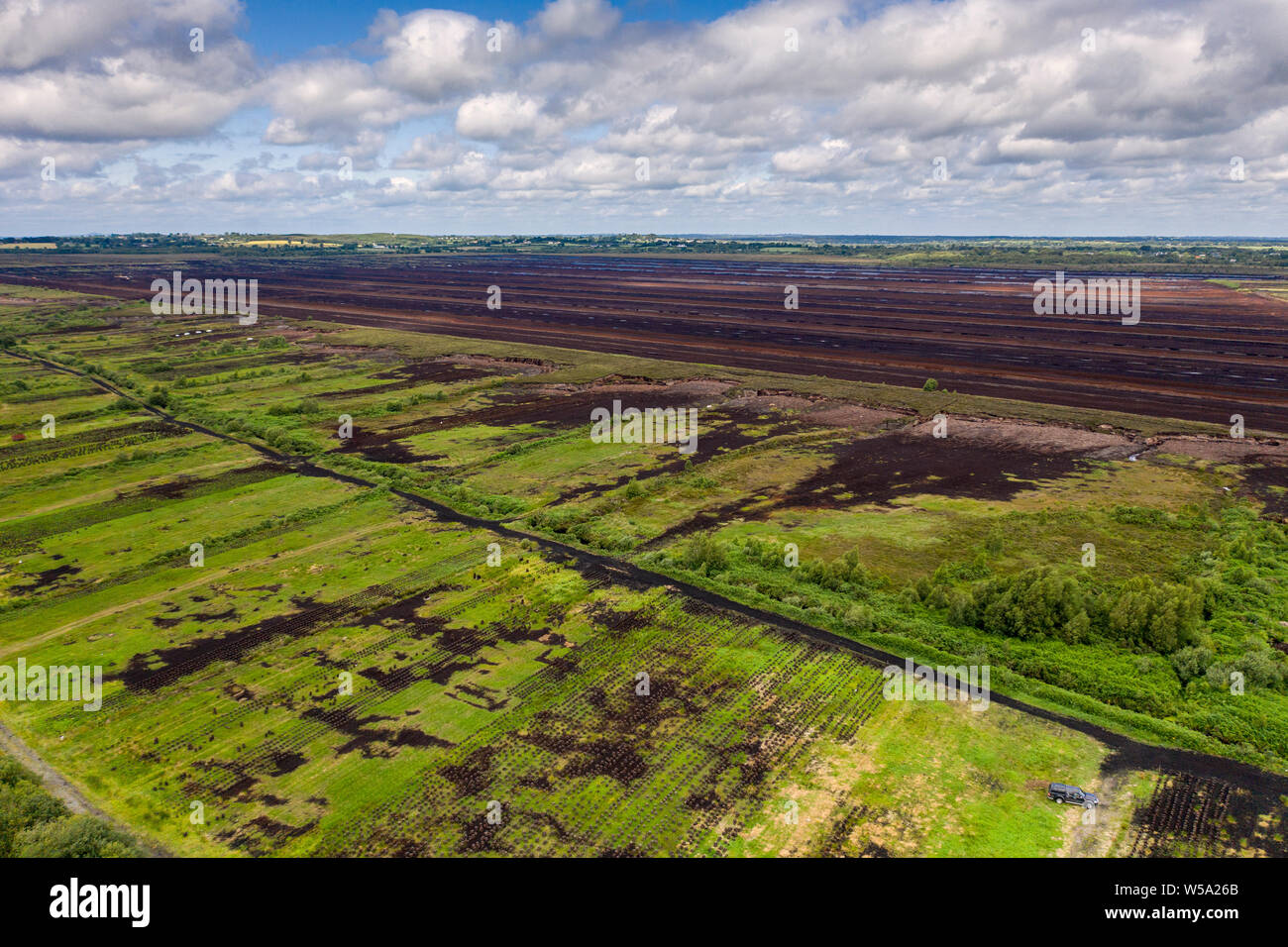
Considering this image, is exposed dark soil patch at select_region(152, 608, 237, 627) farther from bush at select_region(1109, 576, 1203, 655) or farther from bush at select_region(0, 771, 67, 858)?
bush at select_region(1109, 576, 1203, 655)

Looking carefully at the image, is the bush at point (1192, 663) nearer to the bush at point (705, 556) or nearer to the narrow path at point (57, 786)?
the bush at point (705, 556)

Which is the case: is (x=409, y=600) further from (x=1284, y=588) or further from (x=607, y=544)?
(x=1284, y=588)

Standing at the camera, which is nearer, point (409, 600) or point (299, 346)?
point (409, 600)

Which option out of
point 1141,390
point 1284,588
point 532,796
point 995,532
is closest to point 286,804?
point 532,796

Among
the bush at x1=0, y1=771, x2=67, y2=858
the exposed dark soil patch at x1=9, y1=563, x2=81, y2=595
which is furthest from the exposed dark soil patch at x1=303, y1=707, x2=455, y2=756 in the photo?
the exposed dark soil patch at x1=9, y1=563, x2=81, y2=595

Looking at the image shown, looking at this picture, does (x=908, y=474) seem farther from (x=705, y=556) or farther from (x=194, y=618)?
(x=194, y=618)
